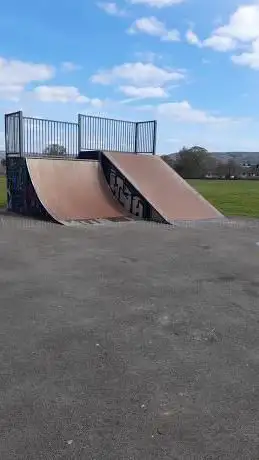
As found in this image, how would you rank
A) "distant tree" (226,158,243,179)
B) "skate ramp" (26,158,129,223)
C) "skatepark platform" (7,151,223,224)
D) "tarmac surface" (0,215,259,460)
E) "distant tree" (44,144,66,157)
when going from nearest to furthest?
"tarmac surface" (0,215,259,460) → "skate ramp" (26,158,129,223) → "skatepark platform" (7,151,223,224) → "distant tree" (44,144,66,157) → "distant tree" (226,158,243,179)

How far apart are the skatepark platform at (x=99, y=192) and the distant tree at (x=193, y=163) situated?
79.1 meters

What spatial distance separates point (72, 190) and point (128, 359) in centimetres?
1226

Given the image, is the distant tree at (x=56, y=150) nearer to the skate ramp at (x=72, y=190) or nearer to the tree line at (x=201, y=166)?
the skate ramp at (x=72, y=190)

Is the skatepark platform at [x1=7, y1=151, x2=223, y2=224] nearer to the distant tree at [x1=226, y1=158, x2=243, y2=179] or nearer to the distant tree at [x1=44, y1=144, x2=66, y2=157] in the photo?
the distant tree at [x1=44, y1=144, x2=66, y2=157]

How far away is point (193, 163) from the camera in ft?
323

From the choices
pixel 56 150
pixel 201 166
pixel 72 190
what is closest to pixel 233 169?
pixel 201 166

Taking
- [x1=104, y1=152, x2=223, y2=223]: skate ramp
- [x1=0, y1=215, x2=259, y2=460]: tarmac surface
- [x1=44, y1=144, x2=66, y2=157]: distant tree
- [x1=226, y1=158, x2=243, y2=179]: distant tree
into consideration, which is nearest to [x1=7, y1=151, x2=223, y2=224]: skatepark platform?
[x1=104, y1=152, x2=223, y2=223]: skate ramp

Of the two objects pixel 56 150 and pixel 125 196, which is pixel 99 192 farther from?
pixel 56 150

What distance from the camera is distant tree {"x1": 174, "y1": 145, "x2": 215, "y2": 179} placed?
9738 centimetres

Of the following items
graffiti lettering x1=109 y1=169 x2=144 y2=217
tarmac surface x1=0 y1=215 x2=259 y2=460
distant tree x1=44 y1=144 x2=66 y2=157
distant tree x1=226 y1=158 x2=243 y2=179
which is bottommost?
tarmac surface x1=0 y1=215 x2=259 y2=460

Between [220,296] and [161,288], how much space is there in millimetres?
878

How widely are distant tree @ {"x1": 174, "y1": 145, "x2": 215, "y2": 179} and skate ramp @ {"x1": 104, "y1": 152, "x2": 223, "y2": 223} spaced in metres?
78.0

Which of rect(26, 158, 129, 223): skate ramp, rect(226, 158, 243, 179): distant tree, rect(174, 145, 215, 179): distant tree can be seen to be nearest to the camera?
rect(26, 158, 129, 223): skate ramp

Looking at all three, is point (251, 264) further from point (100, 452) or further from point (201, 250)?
point (100, 452)
